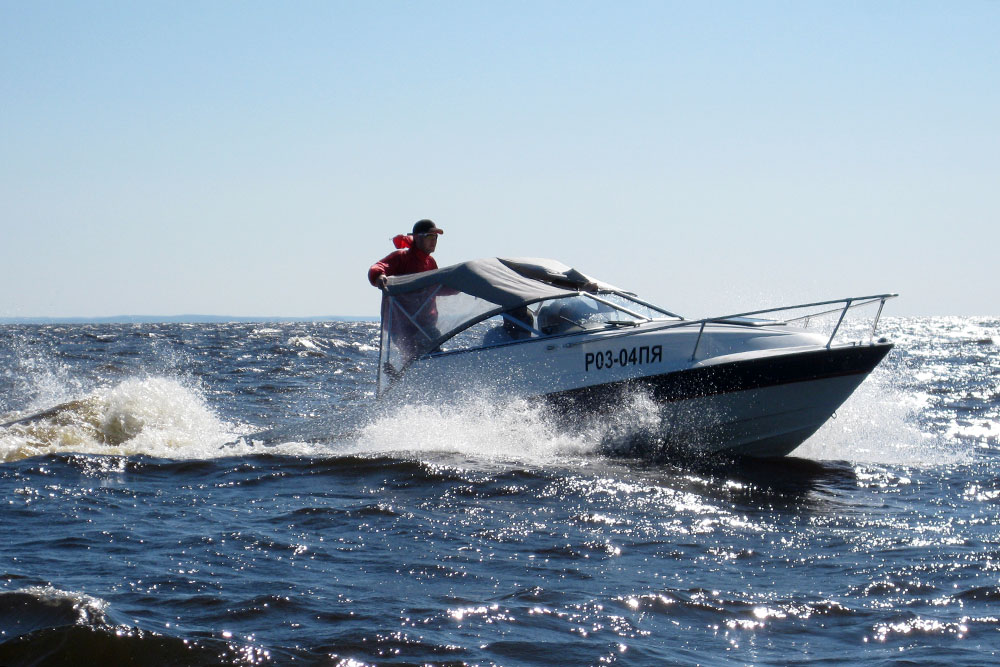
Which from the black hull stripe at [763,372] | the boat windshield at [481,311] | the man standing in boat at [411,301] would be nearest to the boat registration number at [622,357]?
the black hull stripe at [763,372]

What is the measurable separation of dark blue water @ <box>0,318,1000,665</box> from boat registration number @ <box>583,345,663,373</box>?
459mm

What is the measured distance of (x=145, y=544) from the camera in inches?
213

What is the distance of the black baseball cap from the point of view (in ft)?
35.4

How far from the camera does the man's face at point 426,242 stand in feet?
35.4

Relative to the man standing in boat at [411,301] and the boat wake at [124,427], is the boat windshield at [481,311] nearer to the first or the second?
the man standing in boat at [411,301]

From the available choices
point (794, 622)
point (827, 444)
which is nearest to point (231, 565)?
point (794, 622)

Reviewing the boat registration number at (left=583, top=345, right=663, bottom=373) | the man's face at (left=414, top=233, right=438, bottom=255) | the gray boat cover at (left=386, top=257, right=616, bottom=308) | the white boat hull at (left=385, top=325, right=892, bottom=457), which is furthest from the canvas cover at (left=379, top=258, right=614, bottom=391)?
A: the man's face at (left=414, top=233, right=438, bottom=255)

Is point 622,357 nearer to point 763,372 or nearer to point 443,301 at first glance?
point 763,372

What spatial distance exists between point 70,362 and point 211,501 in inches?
626

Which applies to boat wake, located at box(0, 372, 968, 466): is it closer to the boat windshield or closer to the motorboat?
the motorboat

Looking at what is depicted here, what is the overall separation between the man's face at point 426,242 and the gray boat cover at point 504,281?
90cm

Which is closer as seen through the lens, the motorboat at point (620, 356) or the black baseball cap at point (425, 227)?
the motorboat at point (620, 356)

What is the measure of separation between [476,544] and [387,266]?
18.3 ft

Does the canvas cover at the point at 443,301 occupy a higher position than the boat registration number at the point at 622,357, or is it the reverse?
the canvas cover at the point at 443,301
